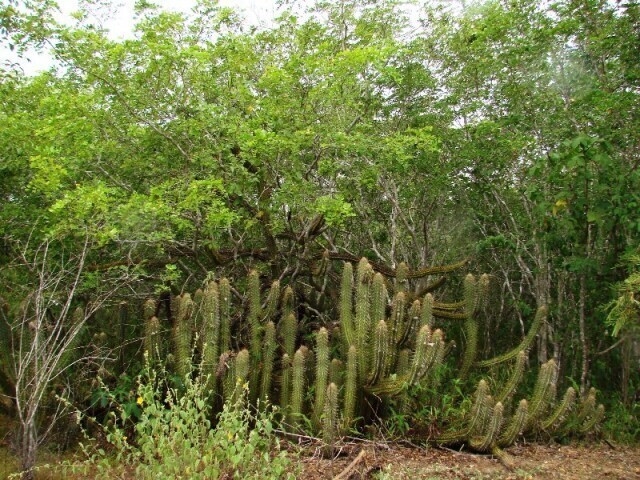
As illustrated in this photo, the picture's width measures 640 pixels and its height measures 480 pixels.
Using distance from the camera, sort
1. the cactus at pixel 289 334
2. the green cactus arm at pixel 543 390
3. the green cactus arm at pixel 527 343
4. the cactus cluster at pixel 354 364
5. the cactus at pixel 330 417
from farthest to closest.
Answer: the green cactus arm at pixel 527 343, the cactus at pixel 289 334, the green cactus arm at pixel 543 390, the cactus cluster at pixel 354 364, the cactus at pixel 330 417

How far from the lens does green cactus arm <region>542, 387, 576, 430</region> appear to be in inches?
214

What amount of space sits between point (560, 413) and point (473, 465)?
3.86 ft

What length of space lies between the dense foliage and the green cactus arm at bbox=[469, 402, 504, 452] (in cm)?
106

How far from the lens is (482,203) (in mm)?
8797

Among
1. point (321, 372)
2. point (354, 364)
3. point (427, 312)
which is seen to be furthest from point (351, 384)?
point (427, 312)

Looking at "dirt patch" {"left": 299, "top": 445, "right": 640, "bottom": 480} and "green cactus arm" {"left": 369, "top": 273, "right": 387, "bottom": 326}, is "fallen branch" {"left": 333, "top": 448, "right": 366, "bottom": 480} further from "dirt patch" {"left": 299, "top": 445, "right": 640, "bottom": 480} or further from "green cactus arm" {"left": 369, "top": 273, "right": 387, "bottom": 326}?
"green cactus arm" {"left": 369, "top": 273, "right": 387, "bottom": 326}

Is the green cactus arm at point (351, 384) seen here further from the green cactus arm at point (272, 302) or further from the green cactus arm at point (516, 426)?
the green cactus arm at point (516, 426)

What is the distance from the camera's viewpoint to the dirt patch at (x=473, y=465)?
4625 mm

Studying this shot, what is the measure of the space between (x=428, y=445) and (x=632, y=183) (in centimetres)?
341

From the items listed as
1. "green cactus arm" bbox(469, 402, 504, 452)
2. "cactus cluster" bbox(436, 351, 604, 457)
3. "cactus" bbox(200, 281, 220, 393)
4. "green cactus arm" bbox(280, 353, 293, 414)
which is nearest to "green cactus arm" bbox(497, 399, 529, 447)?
"cactus cluster" bbox(436, 351, 604, 457)

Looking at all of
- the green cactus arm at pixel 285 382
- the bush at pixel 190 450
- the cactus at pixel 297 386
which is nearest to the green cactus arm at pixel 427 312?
the cactus at pixel 297 386

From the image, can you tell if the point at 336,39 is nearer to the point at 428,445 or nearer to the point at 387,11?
the point at 387,11

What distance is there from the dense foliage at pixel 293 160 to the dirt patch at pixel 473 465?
1.90 ft

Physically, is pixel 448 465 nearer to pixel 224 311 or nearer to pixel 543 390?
pixel 543 390
